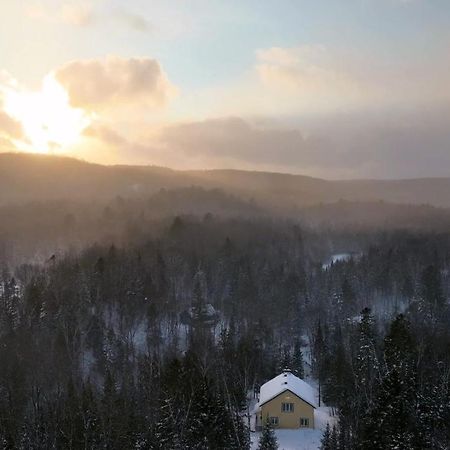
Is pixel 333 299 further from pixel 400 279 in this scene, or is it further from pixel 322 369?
pixel 322 369

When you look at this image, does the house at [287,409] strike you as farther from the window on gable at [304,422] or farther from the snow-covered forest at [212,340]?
the snow-covered forest at [212,340]

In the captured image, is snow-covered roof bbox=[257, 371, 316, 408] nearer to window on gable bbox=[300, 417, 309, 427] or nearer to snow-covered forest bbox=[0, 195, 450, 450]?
window on gable bbox=[300, 417, 309, 427]

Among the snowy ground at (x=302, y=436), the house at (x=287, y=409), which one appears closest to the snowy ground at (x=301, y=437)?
the snowy ground at (x=302, y=436)

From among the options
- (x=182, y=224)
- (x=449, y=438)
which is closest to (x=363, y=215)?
(x=182, y=224)

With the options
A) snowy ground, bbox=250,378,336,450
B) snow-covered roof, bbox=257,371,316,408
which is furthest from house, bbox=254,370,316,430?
snowy ground, bbox=250,378,336,450

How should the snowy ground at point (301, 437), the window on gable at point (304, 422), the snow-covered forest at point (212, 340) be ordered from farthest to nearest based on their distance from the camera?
the window on gable at point (304, 422) < the snowy ground at point (301, 437) < the snow-covered forest at point (212, 340)

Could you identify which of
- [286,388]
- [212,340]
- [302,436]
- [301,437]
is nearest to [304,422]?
[302,436]
